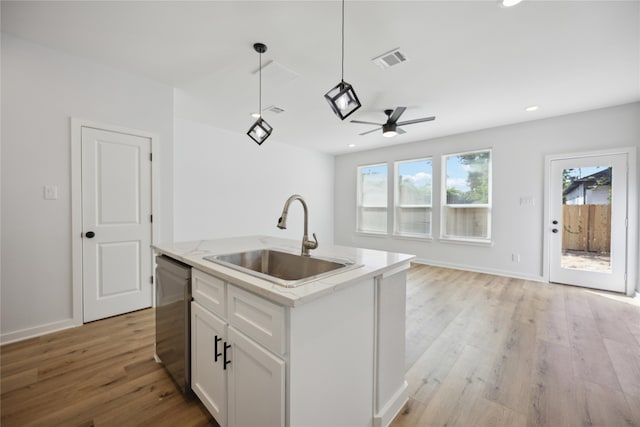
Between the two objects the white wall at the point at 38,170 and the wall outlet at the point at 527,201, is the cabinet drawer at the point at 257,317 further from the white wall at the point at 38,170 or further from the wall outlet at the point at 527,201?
the wall outlet at the point at 527,201

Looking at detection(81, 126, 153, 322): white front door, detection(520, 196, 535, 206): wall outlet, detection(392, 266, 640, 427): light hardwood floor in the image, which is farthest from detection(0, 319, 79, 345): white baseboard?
detection(520, 196, 535, 206): wall outlet

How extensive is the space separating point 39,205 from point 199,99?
2.09 meters

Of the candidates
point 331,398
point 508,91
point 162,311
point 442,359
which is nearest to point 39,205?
point 162,311

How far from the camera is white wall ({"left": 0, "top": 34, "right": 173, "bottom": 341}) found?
2.26m

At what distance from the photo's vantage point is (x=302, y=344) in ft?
3.26

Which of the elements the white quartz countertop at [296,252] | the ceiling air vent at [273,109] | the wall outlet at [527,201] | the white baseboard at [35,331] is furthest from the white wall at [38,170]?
the wall outlet at [527,201]

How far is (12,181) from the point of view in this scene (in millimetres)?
2270

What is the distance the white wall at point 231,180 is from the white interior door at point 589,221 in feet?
15.4

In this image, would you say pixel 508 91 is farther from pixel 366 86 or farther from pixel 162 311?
pixel 162 311

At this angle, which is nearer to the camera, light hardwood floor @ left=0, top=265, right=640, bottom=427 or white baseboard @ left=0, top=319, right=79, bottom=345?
light hardwood floor @ left=0, top=265, right=640, bottom=427

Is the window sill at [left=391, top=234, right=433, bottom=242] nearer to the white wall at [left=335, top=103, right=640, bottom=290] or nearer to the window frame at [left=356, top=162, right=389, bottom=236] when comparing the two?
the white wall at [left=335, top=103, right=640, bottom=290]

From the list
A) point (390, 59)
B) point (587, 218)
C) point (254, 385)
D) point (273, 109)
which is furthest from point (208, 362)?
point (587, 218)

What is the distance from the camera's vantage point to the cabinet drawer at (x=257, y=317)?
976 millimetres

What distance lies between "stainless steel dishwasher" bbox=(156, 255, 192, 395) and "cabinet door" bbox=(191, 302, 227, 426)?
5cm
